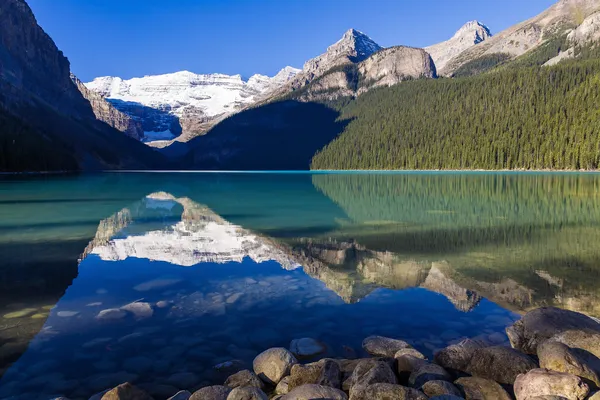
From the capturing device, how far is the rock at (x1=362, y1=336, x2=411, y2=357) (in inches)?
307

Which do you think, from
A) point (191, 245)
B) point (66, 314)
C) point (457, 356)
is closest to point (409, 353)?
point (457, 356)

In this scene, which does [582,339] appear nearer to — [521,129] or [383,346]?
[383,346]

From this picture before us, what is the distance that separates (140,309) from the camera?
10148mm

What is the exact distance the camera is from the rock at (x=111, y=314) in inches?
375

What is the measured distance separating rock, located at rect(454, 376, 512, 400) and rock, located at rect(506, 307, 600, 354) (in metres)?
1.94

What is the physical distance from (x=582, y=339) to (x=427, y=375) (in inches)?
118

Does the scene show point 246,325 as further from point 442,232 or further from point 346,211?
point 346,211

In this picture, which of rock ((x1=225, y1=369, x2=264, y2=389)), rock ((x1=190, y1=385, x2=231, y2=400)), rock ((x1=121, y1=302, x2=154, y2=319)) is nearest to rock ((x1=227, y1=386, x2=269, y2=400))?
rock ((x1=190, y1=385, x2=231, y2=400))

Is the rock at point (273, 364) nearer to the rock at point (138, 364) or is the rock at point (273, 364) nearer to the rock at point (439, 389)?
the rock at point (138, 364)

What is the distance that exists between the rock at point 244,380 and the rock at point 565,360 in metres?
4.58

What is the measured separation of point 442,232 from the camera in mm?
20781

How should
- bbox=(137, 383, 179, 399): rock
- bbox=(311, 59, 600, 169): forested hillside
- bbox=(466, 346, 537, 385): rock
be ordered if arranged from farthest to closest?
bbox=(311, 59, 600, 169): forested hillside → bbox=(466, 346, 537, 385): rock → bbox=(137, 383, 179, 399): rock

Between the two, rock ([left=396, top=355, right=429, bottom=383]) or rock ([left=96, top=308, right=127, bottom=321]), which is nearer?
rock ([left=396, top=355, right=429, bottom=383])

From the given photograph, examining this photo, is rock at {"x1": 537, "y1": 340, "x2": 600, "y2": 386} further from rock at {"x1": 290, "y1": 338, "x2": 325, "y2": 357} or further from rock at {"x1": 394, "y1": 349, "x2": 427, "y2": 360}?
rock at {"x1": 290, "y1": 338, "x2": 325, "y2": 357}
